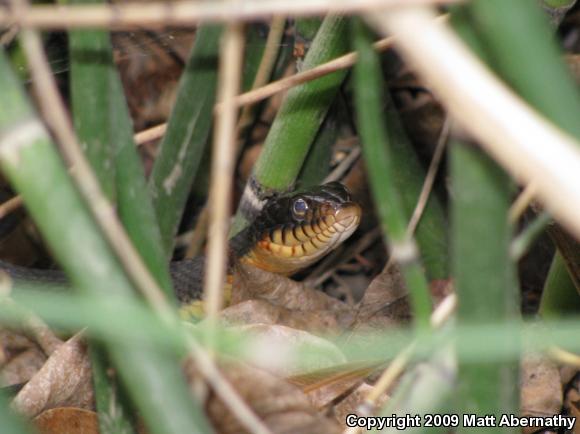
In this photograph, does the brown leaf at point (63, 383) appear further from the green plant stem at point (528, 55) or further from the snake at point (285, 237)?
the green plant stem at point (528, 55)

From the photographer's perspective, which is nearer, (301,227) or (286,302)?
(286,302)

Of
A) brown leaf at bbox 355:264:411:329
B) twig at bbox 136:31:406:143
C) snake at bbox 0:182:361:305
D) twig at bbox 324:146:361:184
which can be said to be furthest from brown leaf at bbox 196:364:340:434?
twig at bbox 324:146:361:184

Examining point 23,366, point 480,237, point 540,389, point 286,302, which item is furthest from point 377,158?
point 23,366

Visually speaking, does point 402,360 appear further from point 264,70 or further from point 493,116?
point 264,70

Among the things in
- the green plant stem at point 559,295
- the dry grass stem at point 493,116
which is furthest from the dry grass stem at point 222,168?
the green plant stem at point 559,295

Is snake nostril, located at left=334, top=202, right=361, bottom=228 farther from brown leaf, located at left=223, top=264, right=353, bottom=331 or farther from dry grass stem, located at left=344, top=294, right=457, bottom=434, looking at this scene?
dry grass stem, located at left=344, top=294, right=457, bottom=434

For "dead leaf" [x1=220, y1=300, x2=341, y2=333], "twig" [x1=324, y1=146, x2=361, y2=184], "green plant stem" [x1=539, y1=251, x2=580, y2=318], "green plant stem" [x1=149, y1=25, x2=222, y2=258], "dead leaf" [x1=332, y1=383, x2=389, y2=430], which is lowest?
"green plant stem" [x1=539, y1=251, x2=580, y2=318]
